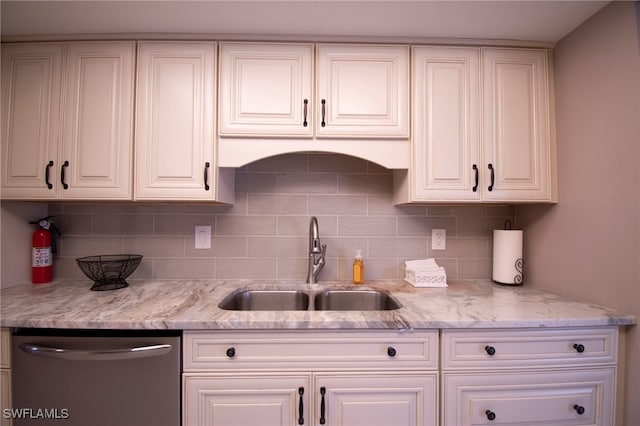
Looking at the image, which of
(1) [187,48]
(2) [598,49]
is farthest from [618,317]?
(1) [187,48]

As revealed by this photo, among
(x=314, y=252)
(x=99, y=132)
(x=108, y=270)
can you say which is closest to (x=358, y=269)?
(x=314, y=252)

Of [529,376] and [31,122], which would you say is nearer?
[529,376]

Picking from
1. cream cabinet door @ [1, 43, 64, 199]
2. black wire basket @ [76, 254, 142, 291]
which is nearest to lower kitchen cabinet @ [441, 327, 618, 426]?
black wire basket @ [76, 254, 142, 291]

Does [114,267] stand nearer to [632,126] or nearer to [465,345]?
[465,345]

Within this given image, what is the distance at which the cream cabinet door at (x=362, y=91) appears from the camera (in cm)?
139

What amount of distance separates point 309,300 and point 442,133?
1160 millimetres

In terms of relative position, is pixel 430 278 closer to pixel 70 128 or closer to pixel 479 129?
pixel 479 129

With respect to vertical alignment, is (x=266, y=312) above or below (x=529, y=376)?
above

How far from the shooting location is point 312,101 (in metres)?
1.39

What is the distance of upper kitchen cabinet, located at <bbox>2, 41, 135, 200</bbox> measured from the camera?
53.9 inches

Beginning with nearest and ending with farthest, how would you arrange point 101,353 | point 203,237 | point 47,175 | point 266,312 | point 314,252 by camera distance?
point 101,353
point 266,312
point 47,175
point 314,252
point 203,237

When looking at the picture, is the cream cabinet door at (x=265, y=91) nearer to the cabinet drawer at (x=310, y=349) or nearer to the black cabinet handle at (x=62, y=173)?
the black cabinet handle at (x=62, y=173)

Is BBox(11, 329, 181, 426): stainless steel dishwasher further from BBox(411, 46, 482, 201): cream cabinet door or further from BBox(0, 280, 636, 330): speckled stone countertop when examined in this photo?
BBox(411, 46, 482, 201): cream cabinet door

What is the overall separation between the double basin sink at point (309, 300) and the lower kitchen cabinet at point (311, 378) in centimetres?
42
